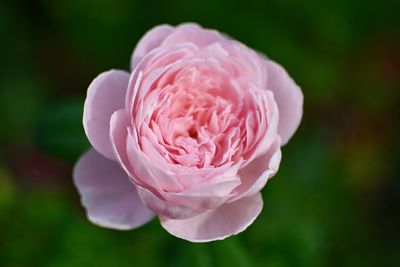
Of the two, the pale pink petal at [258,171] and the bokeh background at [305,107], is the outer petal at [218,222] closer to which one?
the pale pink petal at [258,171]

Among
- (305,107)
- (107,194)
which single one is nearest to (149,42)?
(107,194)

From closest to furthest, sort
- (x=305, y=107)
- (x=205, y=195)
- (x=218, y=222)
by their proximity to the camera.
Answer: (x=205, y=195)
(x=218, y=222)
(x=305, y=107)

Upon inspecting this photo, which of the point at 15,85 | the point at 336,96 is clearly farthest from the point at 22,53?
the point at 336,96

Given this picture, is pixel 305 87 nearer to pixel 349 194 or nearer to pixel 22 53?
pixel 349 194

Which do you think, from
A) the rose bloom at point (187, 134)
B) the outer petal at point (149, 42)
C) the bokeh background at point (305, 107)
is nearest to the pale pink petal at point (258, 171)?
the rose bloom at point (187, 134)

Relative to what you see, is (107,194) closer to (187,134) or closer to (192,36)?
(187,134)

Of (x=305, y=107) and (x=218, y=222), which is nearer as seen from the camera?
(x=218, y=222)

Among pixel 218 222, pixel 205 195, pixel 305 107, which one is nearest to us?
pixel 205 195
